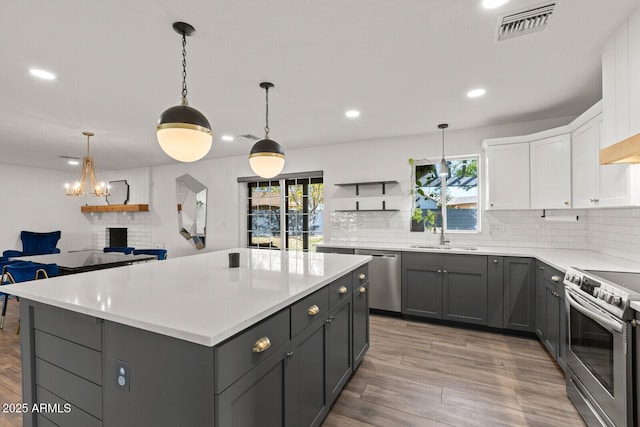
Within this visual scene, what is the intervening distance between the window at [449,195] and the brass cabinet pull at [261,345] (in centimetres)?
332

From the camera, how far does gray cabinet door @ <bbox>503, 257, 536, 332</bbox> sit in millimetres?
3043

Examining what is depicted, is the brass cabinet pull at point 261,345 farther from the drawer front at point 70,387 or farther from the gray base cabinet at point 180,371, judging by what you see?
the drawer front at point 70,387

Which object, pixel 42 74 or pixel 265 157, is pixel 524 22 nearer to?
pixel 265 157

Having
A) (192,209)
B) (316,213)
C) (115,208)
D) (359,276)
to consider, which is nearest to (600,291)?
(359,276)

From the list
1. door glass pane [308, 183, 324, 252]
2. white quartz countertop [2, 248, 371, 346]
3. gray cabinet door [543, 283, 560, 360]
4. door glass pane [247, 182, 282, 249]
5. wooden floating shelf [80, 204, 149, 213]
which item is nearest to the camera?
white quartz countertop [2, 248, 371, 346]

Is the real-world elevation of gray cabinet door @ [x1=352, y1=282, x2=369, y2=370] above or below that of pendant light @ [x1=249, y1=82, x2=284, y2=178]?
below

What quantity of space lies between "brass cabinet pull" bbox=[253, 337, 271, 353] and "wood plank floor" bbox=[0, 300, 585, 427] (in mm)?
1061

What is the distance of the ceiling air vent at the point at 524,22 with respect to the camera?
1684 mm

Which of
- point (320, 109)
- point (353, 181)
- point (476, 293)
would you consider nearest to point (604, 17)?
point (320, 109)

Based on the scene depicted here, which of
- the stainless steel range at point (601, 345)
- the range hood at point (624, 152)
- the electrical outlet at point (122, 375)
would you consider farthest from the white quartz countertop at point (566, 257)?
the electrical outlet at point (122, 375)

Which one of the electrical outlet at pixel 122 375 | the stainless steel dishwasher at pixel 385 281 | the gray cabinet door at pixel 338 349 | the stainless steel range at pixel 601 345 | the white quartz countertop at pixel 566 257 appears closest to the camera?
the electrical outlet at pixel 122 375

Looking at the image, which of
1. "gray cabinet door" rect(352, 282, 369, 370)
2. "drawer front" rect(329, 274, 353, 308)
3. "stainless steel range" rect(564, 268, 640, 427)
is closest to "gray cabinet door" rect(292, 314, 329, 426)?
"drawer front" rect(329, 274, 353, 308)

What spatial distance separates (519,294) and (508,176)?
1331 mm

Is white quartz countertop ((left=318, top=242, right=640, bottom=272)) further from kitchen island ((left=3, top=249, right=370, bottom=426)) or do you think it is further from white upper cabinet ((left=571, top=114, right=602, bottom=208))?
kitchen island ((left=3, top=249, right=370, bottom=426))
